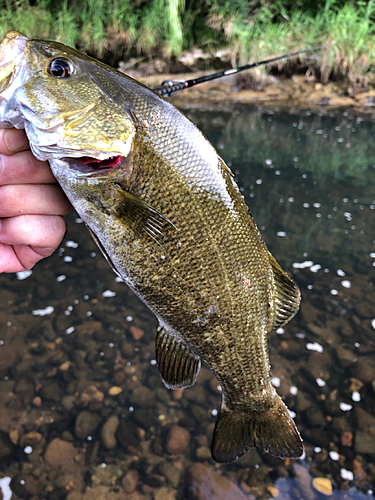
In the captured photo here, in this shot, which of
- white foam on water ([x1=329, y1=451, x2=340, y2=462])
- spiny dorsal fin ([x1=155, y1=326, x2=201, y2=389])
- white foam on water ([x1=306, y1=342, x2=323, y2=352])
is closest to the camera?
spiny dorsal fin ([x1=155, y1=326, x2=201, y2=389])

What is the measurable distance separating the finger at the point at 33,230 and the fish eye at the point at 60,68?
0.52 m

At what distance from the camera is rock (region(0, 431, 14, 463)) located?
241 centimetres

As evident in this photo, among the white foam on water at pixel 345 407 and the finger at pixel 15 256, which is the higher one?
the finger at pixel 15 256

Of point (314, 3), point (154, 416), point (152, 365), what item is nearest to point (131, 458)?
point (154, 416)

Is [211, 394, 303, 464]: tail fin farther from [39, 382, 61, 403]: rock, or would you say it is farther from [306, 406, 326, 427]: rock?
[39, 382, 61, 403]: rock

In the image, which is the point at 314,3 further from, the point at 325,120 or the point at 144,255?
the point at 144,255

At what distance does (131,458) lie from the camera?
2445 mm

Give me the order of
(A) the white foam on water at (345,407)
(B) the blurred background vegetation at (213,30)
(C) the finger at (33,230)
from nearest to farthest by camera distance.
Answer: (C) the finger at (33,230), (A) the white foam on water at (345,407), (B) the blurred background vegetation at (213,30)

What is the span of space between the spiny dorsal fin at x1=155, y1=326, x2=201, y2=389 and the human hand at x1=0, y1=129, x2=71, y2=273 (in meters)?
0.61

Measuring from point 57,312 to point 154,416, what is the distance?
130 cm

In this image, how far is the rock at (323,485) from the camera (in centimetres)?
229

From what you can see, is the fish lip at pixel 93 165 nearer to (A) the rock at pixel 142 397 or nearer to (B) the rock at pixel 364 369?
(A) the rock at pixel 142 397

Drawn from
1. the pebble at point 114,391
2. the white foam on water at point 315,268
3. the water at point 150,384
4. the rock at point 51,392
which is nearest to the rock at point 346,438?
the water at point 150,384

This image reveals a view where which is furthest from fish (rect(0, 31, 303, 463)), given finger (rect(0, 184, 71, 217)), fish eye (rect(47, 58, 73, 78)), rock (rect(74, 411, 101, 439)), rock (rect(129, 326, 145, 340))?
rock (rect(129, 326, 145, 340))
